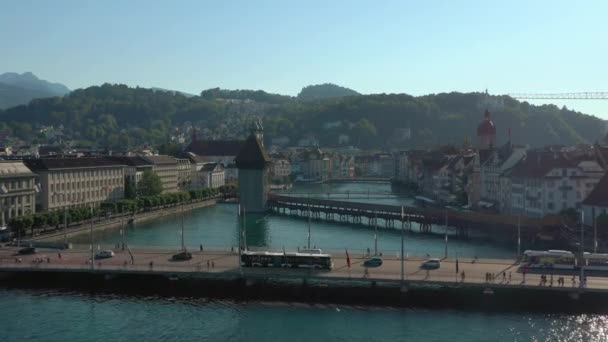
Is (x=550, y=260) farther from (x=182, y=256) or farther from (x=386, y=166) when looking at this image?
(x=386, y=166)

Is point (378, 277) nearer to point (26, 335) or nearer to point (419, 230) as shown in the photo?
point (26, 335)

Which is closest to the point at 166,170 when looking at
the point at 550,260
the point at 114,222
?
the point at 114,222

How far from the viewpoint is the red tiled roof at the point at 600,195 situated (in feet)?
162

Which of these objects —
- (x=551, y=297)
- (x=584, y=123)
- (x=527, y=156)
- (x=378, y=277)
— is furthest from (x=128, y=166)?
(x=584, y=123)

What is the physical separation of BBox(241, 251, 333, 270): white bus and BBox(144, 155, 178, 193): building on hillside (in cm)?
5423

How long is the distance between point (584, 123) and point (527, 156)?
133m

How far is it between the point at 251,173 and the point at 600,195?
38.1 meters

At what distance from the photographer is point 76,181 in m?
69.4

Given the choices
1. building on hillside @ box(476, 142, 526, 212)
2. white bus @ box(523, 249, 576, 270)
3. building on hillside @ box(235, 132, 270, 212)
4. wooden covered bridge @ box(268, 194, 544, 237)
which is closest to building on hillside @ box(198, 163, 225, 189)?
wooden covered bridge @ box(268, 194, 544, 237)

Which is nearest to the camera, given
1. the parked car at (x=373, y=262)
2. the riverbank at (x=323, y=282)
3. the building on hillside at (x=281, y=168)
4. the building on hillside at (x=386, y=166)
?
the riverbank at (x=323, y=282)

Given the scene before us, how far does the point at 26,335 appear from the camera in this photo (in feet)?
96.0

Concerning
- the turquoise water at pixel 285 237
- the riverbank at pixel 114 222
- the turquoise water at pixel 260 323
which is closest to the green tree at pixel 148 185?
the riverbank at pixel 114 222

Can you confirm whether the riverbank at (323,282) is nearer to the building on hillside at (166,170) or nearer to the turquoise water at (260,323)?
the turquoise water at (260,323)

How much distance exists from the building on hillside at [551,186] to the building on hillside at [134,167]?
141ft
